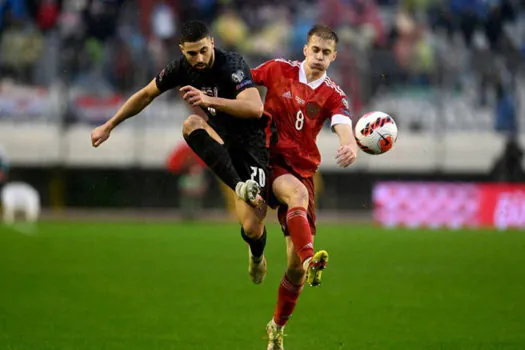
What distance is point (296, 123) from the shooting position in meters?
7.64

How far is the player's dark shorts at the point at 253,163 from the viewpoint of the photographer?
7.57 meters

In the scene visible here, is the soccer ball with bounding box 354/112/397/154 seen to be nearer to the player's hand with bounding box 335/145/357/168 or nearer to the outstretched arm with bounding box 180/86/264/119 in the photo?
the player's hand with bounding box 335/145/357/168

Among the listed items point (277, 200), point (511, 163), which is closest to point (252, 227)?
point (277, 200)

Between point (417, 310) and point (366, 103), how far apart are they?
13.5 m

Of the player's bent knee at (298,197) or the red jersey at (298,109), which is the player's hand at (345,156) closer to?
the player's bent knee at (298,197)

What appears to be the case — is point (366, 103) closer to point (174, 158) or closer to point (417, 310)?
point (174, 158)

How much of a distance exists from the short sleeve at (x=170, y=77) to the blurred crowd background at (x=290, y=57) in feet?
49.5

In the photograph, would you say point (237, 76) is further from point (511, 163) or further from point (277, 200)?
point (511, 163)

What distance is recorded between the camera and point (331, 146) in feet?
79.1

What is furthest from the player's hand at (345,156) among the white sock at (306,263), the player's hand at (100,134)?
the player's hand at (100,134)

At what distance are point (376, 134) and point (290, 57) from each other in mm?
16030

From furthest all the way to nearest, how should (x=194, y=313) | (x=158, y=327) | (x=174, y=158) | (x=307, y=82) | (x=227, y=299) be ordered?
(x=174, y=158) < (x=227, y=299) < (x=194, y=313) < (x=158, y=327) < (x=307, y=82)

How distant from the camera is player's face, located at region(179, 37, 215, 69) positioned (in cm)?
710

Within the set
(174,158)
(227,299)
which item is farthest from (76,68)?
(227,299)
